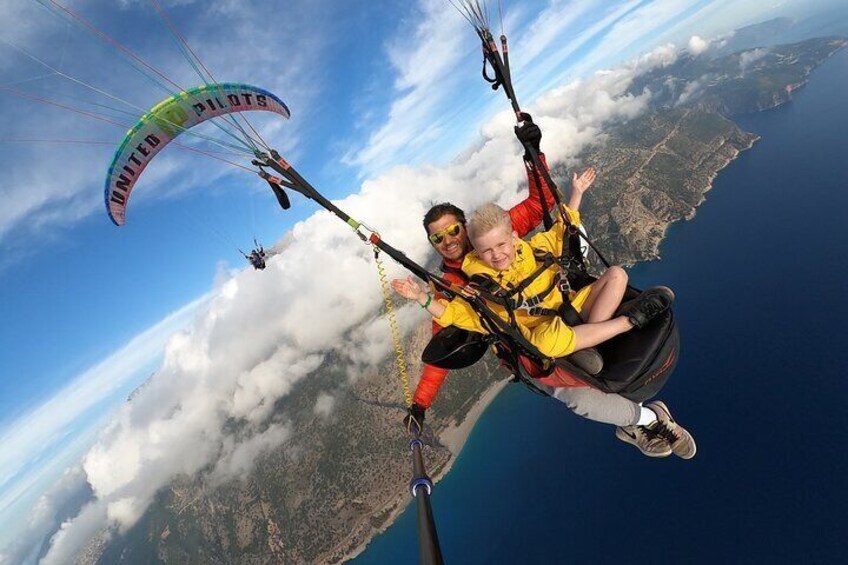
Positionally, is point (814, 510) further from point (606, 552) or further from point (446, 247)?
point (446, 247)

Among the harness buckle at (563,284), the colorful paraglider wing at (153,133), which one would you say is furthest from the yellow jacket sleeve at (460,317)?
the colorful paraglider wing at (153,133)

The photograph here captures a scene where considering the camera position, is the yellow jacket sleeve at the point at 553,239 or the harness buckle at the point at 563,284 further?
the yellow jacket sleeve at the point at 553,239

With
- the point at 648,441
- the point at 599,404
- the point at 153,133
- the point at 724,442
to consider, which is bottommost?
the point at 724,442

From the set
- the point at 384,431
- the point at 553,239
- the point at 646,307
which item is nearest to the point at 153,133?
the point at 553,239

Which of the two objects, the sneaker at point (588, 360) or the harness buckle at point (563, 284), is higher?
the harness buckle at point (563, 284)

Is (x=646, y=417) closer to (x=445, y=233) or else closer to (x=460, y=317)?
(x=460, y=317)

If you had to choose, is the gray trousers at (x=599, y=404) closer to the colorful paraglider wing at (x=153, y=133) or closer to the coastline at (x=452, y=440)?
the colorful paraglider wing at (x=153, y=133)

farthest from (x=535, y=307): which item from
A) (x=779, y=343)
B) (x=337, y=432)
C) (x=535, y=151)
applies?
(x=337, y=432)

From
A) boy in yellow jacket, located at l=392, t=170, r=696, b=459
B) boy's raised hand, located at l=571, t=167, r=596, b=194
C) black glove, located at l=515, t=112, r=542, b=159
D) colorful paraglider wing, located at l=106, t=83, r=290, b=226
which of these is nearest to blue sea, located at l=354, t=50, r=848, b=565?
boy in yellow jacket, located at l=392, t=170, r=696, b=459
